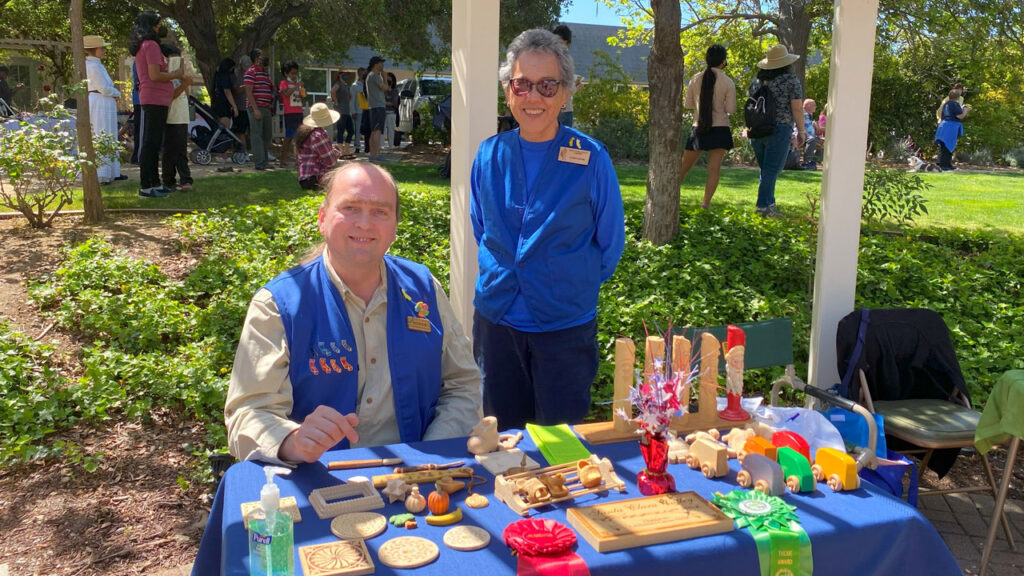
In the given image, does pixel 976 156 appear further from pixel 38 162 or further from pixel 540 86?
pixel 540 86

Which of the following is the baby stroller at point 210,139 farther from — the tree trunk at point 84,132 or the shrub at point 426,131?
the tree trunk at point 84,132

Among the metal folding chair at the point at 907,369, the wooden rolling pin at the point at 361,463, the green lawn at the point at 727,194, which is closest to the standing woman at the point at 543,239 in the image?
the wooden rolling pin at the point at 361,463

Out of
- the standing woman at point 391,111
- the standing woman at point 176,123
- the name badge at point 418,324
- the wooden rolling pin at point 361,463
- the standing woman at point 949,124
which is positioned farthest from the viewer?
the standing woman at point 391,111

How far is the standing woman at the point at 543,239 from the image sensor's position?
293 centimetres

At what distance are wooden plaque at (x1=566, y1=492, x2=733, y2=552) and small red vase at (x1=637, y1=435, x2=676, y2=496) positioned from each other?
6cm

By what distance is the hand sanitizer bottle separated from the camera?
1.58 m

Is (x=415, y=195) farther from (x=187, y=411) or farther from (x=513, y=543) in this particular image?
(x=513, y=543)

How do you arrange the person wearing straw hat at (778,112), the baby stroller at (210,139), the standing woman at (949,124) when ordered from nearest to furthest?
the person wearing straw hat at (778,112), the baby stroller at (210,139), the standing woman at (949,124)

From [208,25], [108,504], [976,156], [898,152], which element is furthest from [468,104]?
[976,156]

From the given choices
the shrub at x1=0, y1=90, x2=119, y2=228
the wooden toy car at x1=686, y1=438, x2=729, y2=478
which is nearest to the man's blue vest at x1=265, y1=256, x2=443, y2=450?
the wooden toy car at x1=686, y1=438, x2=729, y2=478

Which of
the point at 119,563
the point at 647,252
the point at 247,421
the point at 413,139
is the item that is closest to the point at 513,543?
the point at 247,421

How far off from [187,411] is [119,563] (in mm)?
1255

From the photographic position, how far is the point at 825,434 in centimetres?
239

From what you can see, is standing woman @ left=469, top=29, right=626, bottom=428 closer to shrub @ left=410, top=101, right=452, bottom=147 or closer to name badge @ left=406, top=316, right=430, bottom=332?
name badge @ left=406, top=316, right=430, bottom=332
